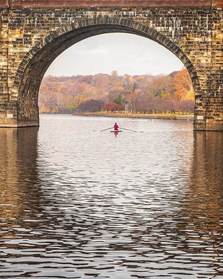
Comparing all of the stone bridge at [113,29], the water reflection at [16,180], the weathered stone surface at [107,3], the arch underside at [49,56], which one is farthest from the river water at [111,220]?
the weathered stone surface at [107,3]

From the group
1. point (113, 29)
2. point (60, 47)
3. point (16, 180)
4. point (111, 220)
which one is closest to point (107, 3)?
point (113, 29)

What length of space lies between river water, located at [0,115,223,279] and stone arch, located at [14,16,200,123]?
2493cm

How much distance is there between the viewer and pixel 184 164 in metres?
21.5

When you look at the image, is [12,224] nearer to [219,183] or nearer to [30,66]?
[219,183]

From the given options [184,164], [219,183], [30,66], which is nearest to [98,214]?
[219,183]

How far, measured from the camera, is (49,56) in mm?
49969

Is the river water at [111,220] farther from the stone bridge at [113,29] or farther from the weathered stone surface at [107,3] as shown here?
the weathered stone surface at [107,3]

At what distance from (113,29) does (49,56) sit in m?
4.60

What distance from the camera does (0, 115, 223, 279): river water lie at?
8188 millimetres

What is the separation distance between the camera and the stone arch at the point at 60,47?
4559 cm

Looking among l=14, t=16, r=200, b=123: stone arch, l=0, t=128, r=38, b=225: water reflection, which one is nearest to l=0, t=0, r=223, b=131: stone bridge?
l=14, t=16, r=200, b=123: stone arch

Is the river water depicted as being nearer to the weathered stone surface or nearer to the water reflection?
the water reflection

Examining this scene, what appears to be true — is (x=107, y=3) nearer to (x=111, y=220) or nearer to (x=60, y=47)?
(x=60, y=47)

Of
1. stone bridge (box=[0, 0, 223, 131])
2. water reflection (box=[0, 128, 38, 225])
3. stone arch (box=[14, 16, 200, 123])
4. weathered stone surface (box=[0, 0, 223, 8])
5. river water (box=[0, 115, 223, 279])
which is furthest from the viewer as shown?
stone arch (box=[14, 16, 200, 123])
